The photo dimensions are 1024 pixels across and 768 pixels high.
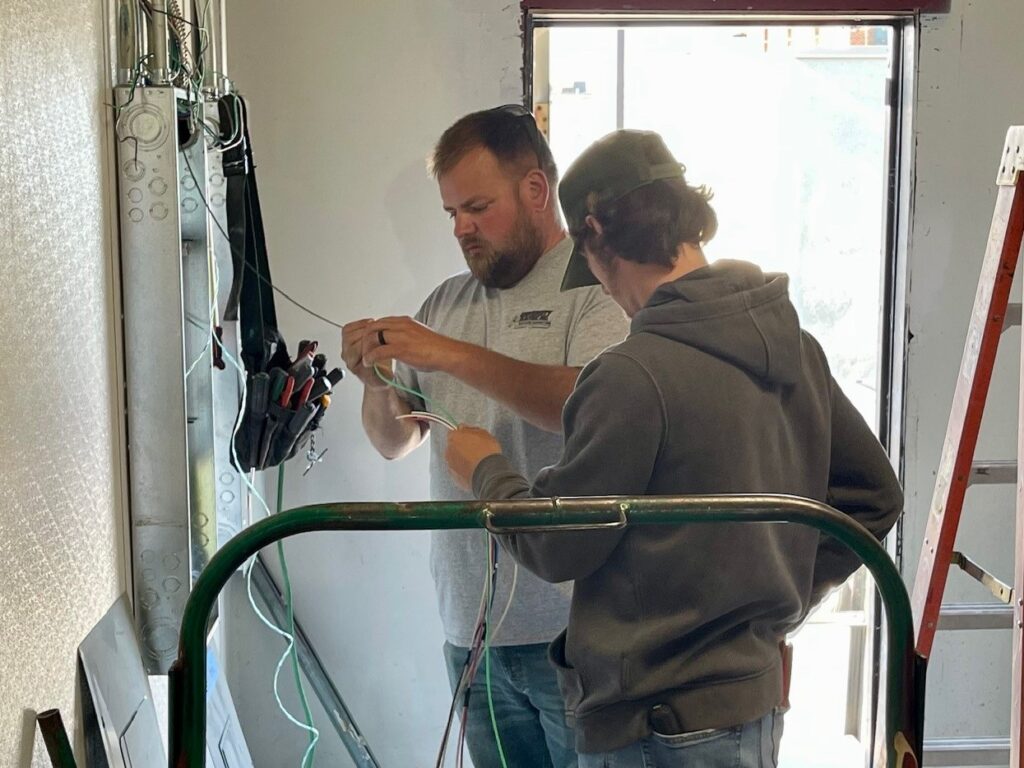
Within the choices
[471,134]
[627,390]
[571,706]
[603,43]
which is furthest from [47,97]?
[603,43]

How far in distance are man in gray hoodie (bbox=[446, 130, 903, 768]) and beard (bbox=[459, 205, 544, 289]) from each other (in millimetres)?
411

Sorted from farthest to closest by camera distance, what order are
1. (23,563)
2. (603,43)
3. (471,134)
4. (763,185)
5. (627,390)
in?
(763,185)
(603,43)
(471,134)
(627,390)
(23,563)

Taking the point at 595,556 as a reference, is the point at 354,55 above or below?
above

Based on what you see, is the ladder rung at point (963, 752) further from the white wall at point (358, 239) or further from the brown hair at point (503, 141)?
the brown hair at point (503, 141)

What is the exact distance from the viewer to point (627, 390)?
110cm

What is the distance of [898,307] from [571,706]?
153cm

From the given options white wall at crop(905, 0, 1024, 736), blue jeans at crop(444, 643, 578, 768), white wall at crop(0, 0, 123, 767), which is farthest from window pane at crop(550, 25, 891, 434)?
white wall at crop(0, 0, 123, 767)

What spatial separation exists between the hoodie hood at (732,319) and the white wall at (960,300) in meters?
1.33

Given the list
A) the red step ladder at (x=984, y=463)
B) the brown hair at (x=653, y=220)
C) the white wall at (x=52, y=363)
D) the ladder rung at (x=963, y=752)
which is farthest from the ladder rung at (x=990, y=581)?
the white wall at (x=52, y=363)

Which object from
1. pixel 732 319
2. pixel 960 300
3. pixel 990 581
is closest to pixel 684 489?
pixel 732 319

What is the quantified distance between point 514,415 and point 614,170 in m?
0.49

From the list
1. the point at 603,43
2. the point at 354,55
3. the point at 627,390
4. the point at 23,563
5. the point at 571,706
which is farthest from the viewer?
the point at 603,43

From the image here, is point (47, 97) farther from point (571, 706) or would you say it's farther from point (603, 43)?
point (603, 43)

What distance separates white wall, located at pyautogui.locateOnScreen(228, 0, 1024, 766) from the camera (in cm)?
226
